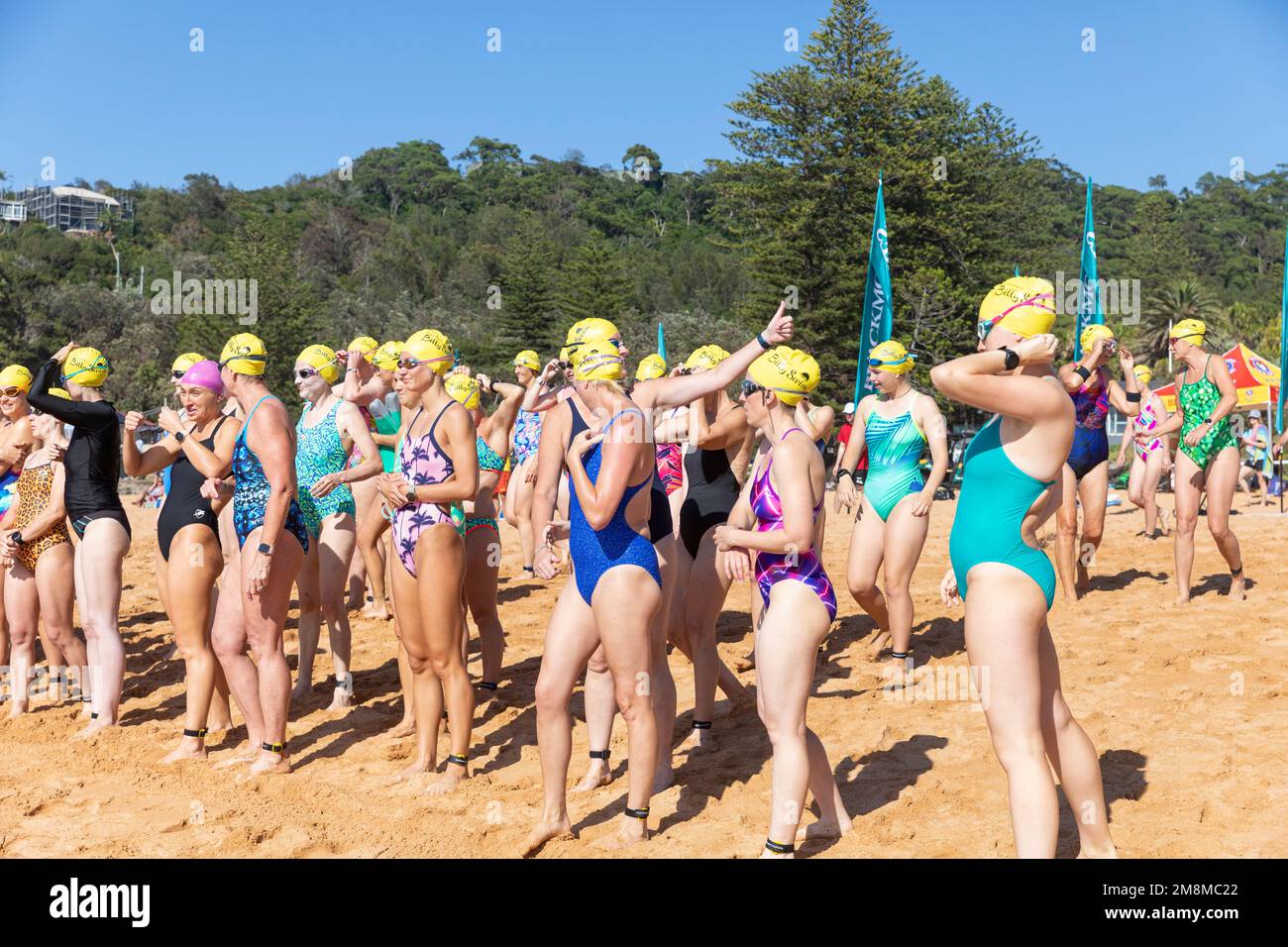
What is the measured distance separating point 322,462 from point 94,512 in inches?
49.3

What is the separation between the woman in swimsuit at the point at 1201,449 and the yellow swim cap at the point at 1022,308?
196 inches

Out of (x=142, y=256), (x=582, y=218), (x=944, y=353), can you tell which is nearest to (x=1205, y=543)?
(x=944, y=353)

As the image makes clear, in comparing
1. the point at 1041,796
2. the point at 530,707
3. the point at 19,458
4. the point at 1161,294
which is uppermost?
the point at 1161,294

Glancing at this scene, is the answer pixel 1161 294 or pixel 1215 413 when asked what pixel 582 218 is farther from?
pixel 1215 413

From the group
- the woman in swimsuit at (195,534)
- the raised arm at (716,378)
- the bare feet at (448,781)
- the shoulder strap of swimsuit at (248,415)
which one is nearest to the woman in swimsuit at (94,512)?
the woman in swimsuit at (195,534)

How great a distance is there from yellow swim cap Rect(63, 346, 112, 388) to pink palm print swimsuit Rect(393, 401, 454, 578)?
235 cm

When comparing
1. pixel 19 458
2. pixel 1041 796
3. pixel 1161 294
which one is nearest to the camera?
pixel 1041 796

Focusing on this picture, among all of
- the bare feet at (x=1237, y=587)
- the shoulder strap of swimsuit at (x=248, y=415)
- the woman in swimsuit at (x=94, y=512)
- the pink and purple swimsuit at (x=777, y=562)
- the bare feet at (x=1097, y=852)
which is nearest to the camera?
the bare feet at (x=1097, y=852)

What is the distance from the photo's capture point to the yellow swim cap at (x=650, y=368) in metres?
7.00

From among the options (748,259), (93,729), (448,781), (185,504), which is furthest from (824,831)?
(748,259)

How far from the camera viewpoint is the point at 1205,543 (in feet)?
37.8

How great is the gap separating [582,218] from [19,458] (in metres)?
93.7

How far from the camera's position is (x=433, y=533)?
5148 millimetres

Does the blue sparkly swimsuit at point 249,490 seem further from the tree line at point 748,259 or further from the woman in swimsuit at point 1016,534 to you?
the tree line at point 748,259
